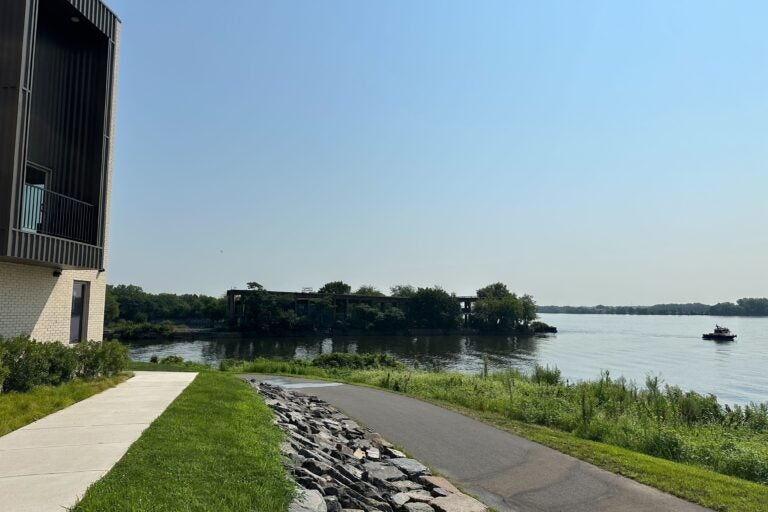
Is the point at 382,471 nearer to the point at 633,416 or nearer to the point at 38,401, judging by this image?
the point at 38,401

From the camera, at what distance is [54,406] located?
9602 mm

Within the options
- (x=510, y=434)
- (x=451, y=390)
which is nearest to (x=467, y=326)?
(x=451, y=390)

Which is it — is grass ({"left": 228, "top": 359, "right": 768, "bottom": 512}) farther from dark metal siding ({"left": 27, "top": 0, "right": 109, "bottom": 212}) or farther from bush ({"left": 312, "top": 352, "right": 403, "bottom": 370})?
dark metal siding ({"left": 27, "top": 0, "right": 109, "bottom": 212})

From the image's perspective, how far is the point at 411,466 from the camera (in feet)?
27.7

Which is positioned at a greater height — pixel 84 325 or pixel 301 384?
pixel 84 325

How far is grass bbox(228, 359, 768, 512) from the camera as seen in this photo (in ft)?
25.8

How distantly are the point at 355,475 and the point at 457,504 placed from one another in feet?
5.23

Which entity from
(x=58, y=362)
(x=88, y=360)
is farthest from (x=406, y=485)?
(x=88, y=360)

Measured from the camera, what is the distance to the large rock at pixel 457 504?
6746 millimetres

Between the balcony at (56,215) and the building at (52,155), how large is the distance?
0.07ft

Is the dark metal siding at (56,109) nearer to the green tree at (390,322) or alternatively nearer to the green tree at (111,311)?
the green tree at (111,311)

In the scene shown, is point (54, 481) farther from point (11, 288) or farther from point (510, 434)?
point (510, 434)

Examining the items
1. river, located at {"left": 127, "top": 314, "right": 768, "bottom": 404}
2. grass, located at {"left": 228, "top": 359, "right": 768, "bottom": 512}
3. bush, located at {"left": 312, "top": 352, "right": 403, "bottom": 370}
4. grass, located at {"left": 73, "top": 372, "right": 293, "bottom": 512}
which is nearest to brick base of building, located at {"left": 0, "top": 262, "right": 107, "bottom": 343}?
grass, located at {"left": 73, "top": 372, "right": 293, "bottom": 512}

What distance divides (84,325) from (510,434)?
11653 millimetres
